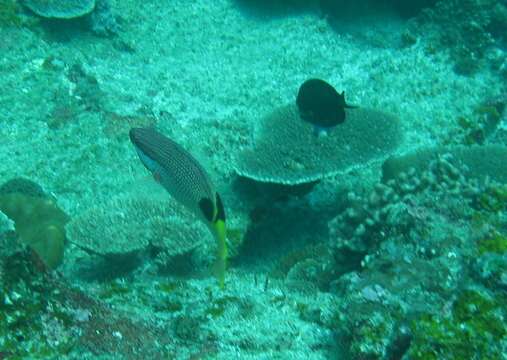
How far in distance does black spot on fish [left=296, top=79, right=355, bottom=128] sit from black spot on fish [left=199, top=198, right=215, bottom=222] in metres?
2.70

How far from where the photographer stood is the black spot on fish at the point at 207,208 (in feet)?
7.56

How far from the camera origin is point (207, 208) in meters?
2.32

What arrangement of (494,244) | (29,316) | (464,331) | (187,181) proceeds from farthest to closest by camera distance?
(494,244) < (187,181) < (29,316) < (464,331)

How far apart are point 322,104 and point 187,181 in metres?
2.64

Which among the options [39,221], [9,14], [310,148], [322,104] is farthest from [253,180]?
[9,14]

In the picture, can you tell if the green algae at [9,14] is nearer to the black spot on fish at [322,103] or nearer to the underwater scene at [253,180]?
the underwater scene at [253,180]

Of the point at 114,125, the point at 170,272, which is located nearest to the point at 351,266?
the point at 170,272

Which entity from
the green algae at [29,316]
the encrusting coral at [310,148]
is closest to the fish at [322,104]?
the encrusting coral at [310,148]

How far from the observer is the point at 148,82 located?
26.5ft

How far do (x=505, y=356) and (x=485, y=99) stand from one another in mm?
7228

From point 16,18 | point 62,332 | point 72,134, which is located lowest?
point 72,134

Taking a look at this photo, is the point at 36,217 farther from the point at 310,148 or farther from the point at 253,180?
the point at 310,148

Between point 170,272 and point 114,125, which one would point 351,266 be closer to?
point 170,272

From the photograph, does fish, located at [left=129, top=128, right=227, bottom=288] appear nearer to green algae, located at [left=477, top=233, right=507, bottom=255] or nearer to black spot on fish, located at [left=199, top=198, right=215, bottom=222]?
black spot on fish, located at [left=199, top=198, right=215, bottom=222]
